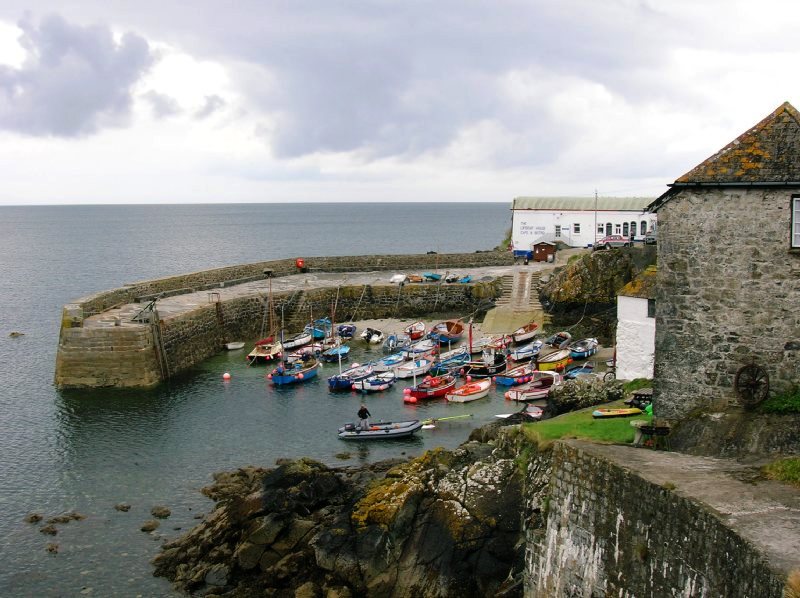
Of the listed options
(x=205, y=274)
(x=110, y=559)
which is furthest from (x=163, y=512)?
(x=205, y=274)

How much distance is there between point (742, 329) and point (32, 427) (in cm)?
3052

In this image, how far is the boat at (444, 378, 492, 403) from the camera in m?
38.0

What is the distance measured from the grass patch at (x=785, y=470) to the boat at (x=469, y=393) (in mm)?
25013

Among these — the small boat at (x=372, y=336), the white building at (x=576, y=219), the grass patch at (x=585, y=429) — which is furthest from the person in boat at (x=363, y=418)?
the white building at (x=576, y=219)

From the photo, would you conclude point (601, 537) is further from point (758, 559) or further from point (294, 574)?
point (294, 574)

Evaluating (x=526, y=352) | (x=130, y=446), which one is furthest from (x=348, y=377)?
(x=130, y=446)

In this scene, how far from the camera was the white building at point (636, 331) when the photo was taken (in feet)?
95.0

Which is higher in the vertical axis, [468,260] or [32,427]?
[468,260]

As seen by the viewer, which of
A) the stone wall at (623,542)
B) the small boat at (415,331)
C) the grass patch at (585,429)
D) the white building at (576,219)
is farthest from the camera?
the white building at (576,219)

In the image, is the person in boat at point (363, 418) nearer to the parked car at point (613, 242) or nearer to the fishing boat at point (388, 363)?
the fishing boat at point (388, 363)

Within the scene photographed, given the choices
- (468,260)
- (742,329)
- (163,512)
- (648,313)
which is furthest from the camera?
(468,260)

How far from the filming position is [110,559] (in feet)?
76.6

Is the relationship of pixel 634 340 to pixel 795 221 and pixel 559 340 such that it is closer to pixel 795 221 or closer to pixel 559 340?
pixel 795 221

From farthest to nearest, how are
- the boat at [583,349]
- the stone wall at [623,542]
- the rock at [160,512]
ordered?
the boat at [583,349]
the rock at [160,512]
the stone wall at [623,542]
